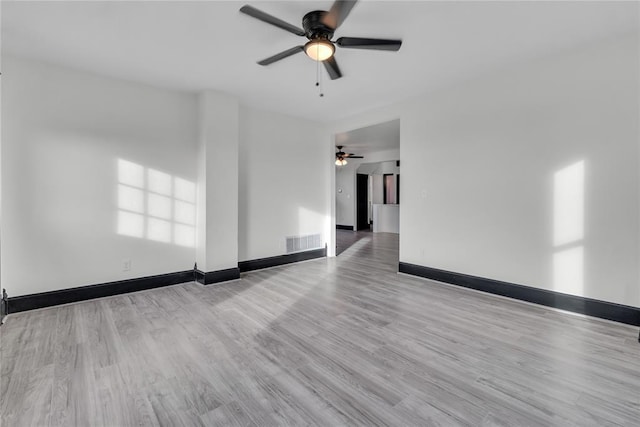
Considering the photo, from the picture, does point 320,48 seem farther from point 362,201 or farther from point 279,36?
point 362,201

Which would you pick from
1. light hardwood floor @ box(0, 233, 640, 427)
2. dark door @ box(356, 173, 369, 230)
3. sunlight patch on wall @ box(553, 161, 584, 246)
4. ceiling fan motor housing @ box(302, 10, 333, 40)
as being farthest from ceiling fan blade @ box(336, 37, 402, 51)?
dark door @ box(356, 173, 369, 230)

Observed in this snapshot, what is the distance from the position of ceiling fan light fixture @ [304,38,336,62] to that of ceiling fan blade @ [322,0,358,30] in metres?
0.14

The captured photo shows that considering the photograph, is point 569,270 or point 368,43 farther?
point 569,270

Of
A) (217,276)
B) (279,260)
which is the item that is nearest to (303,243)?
(279,260)

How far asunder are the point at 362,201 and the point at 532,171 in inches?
296

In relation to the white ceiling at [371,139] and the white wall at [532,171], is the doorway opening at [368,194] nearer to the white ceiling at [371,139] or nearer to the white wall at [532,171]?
the white ceiling at [371,139]

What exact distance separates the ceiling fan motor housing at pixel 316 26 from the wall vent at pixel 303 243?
354 centimetres

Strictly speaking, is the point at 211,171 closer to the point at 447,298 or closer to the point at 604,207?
the point at 447,298

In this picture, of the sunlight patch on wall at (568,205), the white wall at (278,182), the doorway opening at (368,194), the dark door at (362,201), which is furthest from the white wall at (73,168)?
the dark door at (362,201)

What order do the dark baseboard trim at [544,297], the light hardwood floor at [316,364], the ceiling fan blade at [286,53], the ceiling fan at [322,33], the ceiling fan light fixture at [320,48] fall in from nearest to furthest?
the light hardwood floor at [316,364]
the ceiling fan at [322,33]
the ceiling fan light fixture at [320,48]
the ceiling fan blade at [286,53]
the dark baseboard trim at [544,297]

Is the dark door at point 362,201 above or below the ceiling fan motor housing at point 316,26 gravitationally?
below

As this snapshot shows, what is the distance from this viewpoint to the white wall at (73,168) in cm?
297

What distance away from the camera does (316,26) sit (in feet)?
7.52

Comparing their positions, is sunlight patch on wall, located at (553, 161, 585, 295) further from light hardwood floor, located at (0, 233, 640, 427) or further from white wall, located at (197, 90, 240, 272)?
white wall, located at (197, 90, 240, 272)
